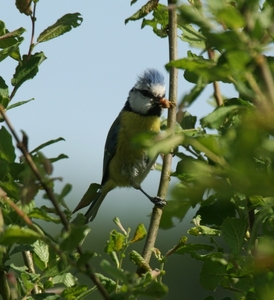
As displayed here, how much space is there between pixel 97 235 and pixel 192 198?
7658 mm

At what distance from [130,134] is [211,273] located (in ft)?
8.95

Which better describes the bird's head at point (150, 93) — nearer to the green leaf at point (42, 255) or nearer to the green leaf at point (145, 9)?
the green leaf at point (145, 9)

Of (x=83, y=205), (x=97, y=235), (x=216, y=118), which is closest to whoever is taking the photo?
(x=216, y=118)

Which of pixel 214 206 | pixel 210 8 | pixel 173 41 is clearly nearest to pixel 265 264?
pixel 210 8

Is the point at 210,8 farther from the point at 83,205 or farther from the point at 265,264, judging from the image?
the point at 83,205

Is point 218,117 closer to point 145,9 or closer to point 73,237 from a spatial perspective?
point 73,237

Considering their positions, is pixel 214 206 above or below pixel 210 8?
below

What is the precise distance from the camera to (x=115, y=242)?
1184 millimetres

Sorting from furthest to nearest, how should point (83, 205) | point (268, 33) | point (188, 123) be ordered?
point (188, 123) < point (83, 205) < point (268, 33)

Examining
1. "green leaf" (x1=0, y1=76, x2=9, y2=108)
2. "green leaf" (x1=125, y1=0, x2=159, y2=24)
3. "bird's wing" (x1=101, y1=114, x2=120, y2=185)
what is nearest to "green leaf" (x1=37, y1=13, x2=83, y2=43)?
"green leaf" (x1=0, y1=76, x2=9, y2=108)

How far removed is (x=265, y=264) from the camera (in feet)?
1.89

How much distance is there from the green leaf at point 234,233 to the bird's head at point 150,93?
289 cm

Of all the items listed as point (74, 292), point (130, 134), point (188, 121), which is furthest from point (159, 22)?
point (130, 134)

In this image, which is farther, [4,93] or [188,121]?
[188,121]
